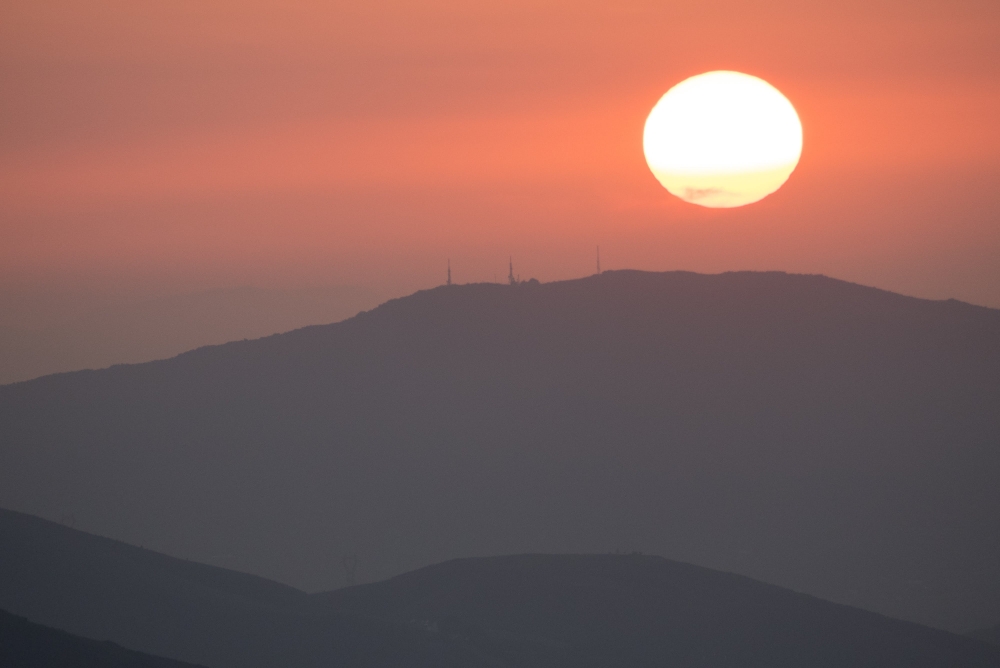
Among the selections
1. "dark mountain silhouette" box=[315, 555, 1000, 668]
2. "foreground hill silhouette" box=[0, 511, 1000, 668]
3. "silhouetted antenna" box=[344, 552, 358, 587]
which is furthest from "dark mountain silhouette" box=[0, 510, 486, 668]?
"silhouetted antenna" box=[344, 552, 358, 587]

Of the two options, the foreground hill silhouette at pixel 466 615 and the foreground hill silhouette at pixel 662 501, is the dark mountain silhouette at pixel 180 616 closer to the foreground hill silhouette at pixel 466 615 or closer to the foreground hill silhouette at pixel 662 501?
the foreground hill silhouette at pixel 466 615

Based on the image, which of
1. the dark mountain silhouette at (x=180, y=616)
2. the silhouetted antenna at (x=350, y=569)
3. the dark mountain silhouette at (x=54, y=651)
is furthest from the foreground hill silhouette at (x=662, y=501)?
the dark mountain silhouette at (x=54, y=651)

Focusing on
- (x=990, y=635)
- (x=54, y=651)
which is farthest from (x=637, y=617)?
(x=54, y=651)

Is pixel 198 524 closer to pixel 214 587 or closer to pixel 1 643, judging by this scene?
pixel 214 587

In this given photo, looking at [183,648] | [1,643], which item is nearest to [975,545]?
[183,648]

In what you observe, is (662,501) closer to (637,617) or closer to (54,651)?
(637,617)
